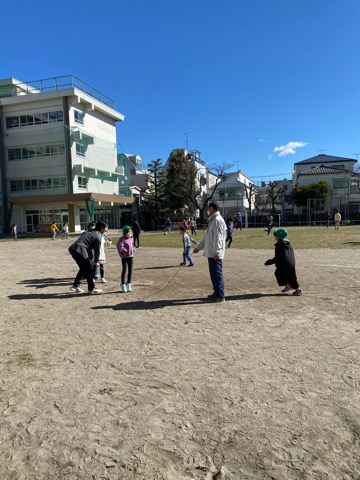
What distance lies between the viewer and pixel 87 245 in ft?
24.0

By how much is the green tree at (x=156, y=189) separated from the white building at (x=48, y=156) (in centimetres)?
891

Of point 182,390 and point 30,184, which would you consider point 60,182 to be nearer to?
point 30,184

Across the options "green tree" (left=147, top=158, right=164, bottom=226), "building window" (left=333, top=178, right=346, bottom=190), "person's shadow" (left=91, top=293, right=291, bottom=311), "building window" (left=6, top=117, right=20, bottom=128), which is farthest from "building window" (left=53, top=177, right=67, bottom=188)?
"building window" (left=333, top=178, right=346, bottom=190)

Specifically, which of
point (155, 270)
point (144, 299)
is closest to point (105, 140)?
point (155, 270)

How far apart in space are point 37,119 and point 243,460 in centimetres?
4432

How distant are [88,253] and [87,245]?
177 mm

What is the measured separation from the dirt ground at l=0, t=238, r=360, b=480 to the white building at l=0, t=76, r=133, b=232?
34.7 m

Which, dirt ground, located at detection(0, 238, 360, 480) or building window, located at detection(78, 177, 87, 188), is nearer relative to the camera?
dirt ground, located at detection(0, 238, 360, 480)

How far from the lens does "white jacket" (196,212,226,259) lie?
619 cm

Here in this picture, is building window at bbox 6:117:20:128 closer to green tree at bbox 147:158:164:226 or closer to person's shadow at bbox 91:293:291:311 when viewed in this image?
green tree at bbox 147:158:164:226

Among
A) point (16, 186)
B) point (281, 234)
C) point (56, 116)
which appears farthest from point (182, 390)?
point (16, 186)

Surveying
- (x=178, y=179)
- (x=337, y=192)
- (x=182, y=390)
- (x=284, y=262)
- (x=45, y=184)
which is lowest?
(x=182, y=390)

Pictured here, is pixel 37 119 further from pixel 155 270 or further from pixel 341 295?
pixel 341 295

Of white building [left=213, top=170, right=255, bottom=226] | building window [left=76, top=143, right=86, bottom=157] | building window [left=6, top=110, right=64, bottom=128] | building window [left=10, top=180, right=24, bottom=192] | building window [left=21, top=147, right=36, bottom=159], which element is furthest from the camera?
white building [left=213, top=170, right=255, bottom=226]
